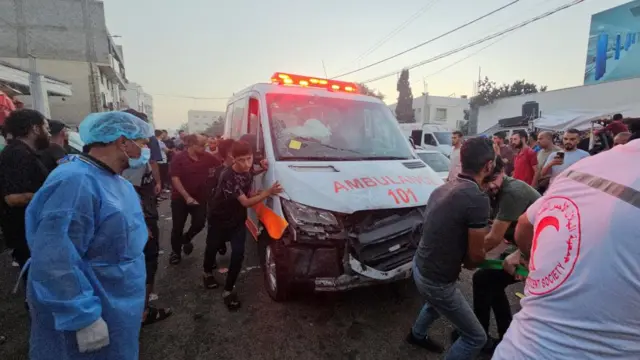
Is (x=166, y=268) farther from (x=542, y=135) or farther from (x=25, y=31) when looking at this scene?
(x=25, y=31)

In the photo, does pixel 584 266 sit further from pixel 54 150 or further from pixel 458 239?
pixel 54 150

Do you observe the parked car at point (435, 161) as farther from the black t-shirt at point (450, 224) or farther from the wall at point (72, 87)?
the wall at point (72, 87)

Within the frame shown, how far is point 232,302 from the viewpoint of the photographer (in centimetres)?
345

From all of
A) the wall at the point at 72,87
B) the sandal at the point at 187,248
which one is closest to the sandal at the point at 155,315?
the sandal at the point at 187,248

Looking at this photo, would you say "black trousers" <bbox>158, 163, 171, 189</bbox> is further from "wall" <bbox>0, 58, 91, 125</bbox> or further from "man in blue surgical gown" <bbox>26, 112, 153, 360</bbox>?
"wall" <bbox>0, 58, 91, 125</bbox>

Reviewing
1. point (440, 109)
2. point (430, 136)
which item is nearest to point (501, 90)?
point (440, 109)

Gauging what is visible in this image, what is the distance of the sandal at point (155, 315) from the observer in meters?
3.20

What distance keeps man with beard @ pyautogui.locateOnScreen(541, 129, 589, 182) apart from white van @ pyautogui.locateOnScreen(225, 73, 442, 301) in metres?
2.87

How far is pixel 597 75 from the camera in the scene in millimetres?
20000

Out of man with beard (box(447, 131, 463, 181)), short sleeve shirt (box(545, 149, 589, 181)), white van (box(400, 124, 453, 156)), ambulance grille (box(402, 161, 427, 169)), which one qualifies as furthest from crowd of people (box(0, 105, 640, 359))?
white van (box(400, 124, 453, 156))

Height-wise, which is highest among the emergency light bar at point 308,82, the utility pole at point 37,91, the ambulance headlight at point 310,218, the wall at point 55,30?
the wall at point 55,30

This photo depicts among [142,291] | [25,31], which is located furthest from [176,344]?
[25,31]

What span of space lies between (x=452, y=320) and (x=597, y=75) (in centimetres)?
2541

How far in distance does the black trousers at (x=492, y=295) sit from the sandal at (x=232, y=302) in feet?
7.77
